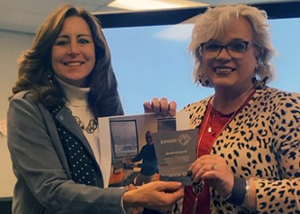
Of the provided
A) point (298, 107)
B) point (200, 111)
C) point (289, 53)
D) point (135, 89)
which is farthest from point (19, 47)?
point (298, 107)

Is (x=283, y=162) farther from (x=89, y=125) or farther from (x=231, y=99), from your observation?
(x=89, y=125)

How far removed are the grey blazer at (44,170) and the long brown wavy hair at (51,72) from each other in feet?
0.19

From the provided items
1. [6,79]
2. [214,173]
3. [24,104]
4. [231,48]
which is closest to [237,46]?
[231,48]

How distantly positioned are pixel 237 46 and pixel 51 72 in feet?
2.16

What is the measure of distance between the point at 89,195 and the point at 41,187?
15 centimetres

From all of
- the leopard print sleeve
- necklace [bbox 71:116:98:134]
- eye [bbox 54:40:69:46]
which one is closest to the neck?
the leopard print sleeve

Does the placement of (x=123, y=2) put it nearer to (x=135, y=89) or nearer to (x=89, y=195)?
(x=135, y=89)

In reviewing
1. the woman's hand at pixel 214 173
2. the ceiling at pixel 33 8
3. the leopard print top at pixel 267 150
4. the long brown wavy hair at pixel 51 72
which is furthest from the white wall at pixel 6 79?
the woman's hand at pixel 214 173

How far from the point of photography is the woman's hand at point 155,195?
4.57 feet

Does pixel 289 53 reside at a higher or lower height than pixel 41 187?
higher

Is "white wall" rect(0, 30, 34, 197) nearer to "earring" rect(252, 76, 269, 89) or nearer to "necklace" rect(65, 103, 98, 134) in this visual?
"necklace" rect(65, 103, 98, 134)

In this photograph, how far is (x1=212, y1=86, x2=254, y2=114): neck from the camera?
68.6 inches

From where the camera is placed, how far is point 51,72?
1.67 meters

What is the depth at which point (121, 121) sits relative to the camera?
5.14 feet
